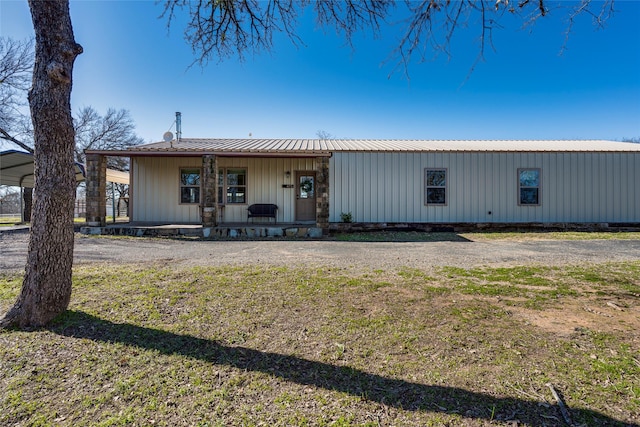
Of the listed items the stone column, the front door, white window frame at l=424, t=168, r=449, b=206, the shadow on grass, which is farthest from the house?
the shadow on grass

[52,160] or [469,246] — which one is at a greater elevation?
[52,160]

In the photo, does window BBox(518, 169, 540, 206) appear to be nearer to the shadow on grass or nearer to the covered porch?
the covered porch

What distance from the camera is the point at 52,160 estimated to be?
2660mm

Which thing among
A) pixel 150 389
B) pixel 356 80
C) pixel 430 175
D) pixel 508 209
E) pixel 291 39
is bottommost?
pixel 150 389

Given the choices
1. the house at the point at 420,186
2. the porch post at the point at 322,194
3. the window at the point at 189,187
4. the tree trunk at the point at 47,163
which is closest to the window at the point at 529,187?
the house at the point at 420,186

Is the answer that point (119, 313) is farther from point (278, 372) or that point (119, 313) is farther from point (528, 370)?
point (528, 370)

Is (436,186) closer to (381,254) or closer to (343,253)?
(381,254)

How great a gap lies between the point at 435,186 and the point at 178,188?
29.8 ft

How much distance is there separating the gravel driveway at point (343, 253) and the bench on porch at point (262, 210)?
278 centimetres

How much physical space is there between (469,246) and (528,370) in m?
5.67

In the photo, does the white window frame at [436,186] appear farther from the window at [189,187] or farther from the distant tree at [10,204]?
the distant tree at [10,204]

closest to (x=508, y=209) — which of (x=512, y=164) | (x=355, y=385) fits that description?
(x=512, y=164)

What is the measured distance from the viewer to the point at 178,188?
11.3 meters

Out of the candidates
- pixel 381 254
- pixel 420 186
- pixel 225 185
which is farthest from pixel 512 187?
pixel 225 185
